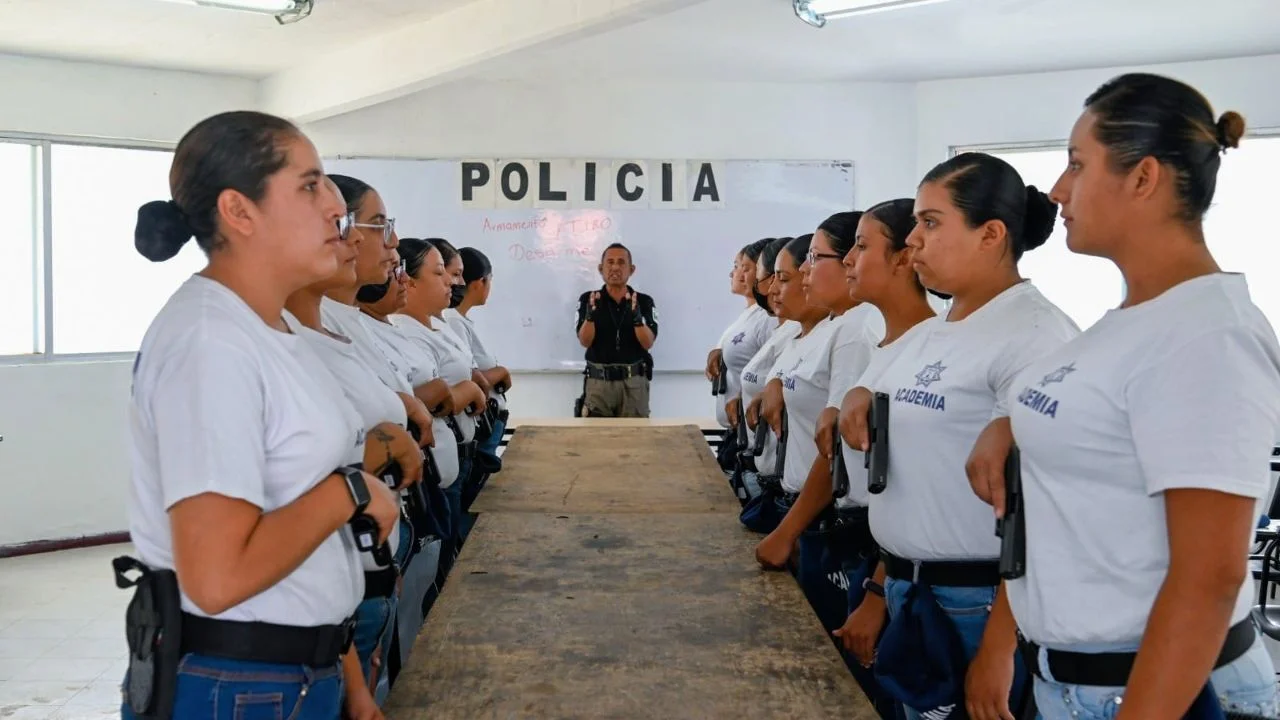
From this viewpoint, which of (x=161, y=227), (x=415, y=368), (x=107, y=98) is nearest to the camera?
(x=161, y=227)

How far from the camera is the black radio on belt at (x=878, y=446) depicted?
5.60 feet

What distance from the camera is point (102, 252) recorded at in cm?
532

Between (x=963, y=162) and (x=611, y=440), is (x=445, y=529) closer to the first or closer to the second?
(x=611, y=440)

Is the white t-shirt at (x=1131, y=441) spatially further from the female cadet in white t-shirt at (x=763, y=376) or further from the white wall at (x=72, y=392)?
the white wall at (x=72, y=392)

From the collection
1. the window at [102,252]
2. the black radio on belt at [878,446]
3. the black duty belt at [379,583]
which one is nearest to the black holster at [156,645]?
the black duty belt at [379,583]

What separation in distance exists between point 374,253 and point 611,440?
1.67 m

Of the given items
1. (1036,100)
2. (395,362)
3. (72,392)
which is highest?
(1036,100)

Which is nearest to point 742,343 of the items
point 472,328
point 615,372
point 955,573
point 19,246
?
point 472,328

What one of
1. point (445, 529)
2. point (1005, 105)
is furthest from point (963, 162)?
point (1005, 105)

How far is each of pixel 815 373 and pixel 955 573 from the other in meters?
0.87

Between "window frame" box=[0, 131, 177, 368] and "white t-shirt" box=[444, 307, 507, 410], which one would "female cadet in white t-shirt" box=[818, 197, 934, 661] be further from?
"window frame" box=[0, 131, 177, 368]

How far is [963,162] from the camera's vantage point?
177 centimetres

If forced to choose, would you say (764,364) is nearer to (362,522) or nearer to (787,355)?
(787,355)

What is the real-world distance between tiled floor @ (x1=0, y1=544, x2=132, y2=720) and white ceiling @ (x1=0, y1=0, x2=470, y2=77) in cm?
250
